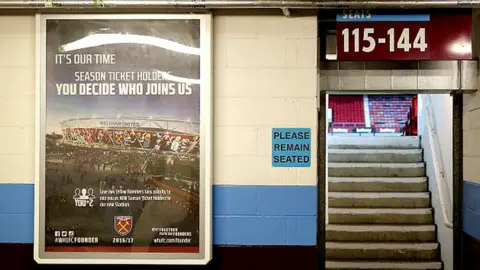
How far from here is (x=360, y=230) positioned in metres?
5.16

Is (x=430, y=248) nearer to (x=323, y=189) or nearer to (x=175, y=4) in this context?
(x=323, y=189)

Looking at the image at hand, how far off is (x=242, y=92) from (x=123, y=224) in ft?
3.88

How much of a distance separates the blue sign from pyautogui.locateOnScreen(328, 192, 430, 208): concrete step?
9.16 ft

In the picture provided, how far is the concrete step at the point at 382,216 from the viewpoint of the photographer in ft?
17.5

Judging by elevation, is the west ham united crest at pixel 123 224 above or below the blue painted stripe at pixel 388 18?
below

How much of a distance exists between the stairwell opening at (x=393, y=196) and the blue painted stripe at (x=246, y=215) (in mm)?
403

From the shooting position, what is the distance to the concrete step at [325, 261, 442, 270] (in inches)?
185

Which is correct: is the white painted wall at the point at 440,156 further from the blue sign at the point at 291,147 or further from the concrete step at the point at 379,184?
the blue sign at the point at 291,147

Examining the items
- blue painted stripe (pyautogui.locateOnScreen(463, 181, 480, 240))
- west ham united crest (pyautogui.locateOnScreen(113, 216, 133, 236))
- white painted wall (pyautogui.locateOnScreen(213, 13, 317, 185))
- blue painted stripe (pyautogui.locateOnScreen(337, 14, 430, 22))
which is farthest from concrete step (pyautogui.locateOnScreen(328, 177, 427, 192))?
west ham united crest (pyautogui.locateOnScreen(113, 216, 133, 236))

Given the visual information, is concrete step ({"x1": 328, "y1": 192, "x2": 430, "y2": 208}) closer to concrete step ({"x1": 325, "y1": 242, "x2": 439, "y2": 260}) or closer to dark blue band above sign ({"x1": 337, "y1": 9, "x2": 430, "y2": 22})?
concrete step ({"x1": 325, "y1": 242, "x2": 439, "y2": 260})

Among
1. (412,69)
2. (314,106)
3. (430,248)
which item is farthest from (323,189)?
(430,248)

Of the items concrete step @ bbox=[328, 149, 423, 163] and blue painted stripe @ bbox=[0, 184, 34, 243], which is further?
concrete step @ bbox=[328, 149, 423, 163]

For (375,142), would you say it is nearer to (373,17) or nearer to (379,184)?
(379,184)

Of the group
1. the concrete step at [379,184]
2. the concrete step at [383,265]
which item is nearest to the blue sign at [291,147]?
the concrete step at [383,265]
